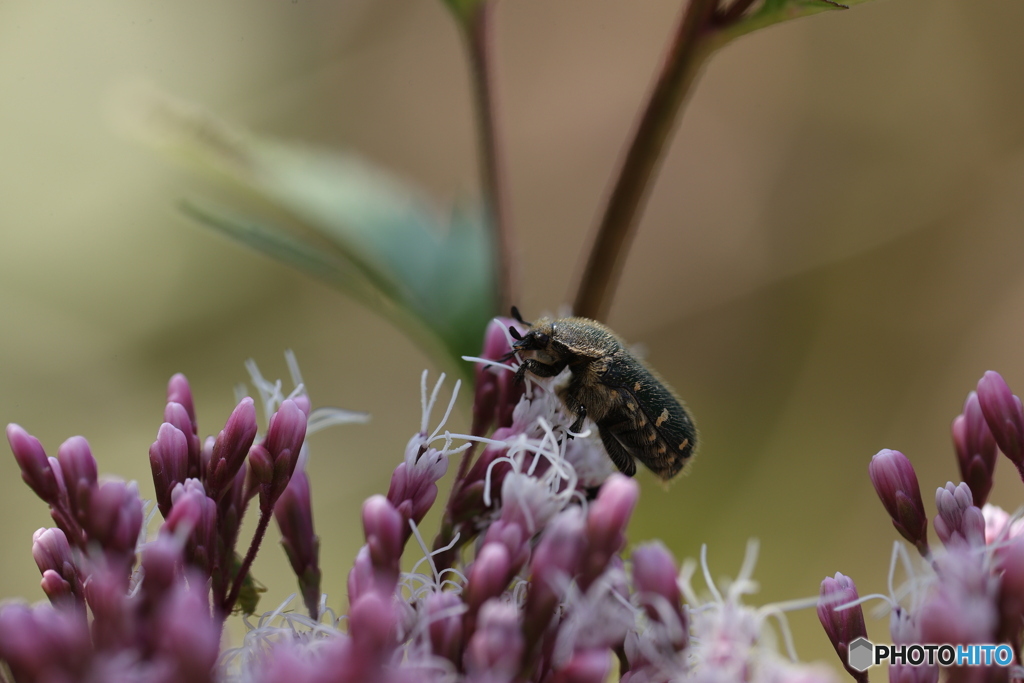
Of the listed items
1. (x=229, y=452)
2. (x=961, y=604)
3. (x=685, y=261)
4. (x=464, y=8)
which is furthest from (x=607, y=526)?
(x=685, y=261)

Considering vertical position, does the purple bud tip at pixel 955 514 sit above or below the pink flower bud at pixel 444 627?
above

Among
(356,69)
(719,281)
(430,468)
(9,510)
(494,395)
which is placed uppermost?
(356,69)

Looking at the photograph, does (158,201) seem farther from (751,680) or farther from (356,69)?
(751,680)

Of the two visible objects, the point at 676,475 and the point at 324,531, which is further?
the point at 324,531

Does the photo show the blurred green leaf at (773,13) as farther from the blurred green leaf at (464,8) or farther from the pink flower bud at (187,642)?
the pink flower bud at (187,642)

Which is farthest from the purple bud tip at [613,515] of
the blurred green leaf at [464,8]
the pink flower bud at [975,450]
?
the blurred green leaf at [464,8]

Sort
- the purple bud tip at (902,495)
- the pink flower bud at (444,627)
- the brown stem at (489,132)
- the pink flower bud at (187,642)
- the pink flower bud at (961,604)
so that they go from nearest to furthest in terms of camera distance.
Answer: the pink flower bud at (187,642) → the pink flower bud at (961,604) → the pink flower bud at (444,627) → the purple bud tip at (902,495) → the brown stem at (489,132)

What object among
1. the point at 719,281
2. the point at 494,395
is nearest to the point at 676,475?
the point at 494,395
